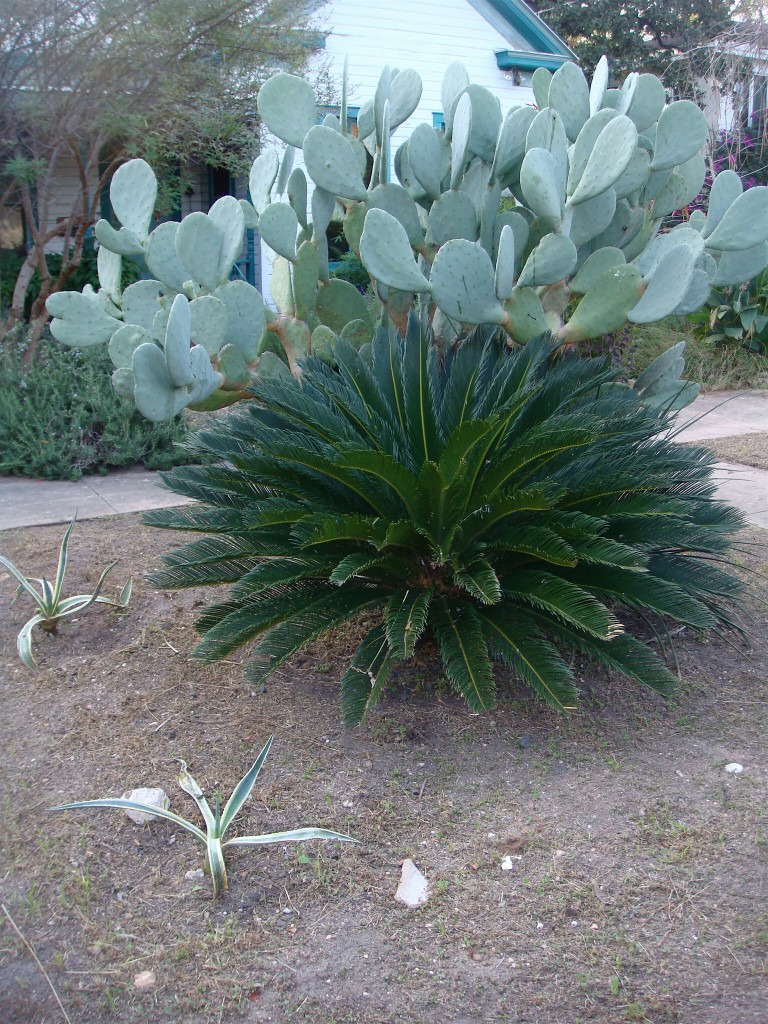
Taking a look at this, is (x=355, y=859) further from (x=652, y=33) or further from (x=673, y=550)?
(x=652, y=33)

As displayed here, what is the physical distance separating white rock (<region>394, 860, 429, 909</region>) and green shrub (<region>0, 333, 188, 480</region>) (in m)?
4.52

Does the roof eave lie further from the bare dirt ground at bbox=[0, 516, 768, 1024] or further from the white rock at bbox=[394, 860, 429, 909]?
the white rock at bbox=[394, 860, 429, 909]

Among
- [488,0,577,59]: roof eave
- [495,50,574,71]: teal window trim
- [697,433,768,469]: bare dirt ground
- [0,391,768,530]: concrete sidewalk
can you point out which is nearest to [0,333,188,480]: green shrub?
[0,391,768,530]: concrete sidewalk

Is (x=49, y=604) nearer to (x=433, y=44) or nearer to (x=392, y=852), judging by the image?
(x=392, y=852)

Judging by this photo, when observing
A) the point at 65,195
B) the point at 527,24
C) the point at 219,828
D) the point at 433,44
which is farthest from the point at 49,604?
the point at 527,24

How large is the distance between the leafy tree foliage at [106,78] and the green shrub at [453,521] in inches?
183

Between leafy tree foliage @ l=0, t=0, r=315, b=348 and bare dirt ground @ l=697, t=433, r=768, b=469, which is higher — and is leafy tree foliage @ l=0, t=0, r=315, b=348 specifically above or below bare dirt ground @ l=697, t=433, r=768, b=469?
above

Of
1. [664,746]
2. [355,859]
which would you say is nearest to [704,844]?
[664,746]

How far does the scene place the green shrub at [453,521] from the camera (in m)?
3.21

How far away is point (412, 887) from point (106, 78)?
22.8 feet

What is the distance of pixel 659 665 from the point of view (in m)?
3.23

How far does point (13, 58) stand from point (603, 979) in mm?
7253

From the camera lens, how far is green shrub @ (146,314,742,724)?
127 inches

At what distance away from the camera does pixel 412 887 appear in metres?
2.62
